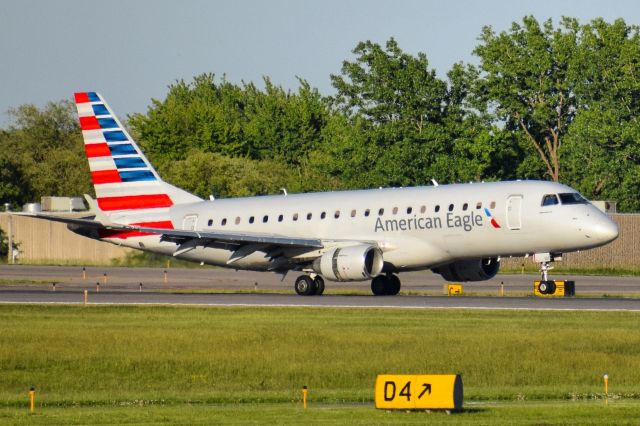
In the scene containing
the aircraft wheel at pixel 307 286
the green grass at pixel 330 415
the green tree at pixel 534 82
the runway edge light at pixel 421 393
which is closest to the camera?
the green grass at pixel 330 415

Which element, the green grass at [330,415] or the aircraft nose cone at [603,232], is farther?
the aircraft nose cone at [603,232]

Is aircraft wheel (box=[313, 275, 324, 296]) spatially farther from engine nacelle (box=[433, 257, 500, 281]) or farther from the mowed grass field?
the mowed grass field

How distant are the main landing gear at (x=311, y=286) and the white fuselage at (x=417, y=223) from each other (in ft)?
4.75

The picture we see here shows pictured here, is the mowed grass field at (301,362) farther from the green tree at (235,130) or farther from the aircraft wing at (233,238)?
the green tree at (235,130)

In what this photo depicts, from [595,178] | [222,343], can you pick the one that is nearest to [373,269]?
[222,343]

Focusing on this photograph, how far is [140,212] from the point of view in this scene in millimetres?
60031

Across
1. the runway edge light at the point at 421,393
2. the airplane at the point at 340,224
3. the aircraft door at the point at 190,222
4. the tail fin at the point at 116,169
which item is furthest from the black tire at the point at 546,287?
the runway edge light at the point at 421,393

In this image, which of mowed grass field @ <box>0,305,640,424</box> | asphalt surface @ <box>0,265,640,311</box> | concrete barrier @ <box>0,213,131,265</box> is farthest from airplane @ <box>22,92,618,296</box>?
concrete barrier @ <box>0,213,131,265</box>

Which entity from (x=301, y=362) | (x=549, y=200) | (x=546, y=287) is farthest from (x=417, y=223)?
(x=301, y=362)

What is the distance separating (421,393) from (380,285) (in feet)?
105

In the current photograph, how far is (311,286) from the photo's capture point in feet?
184

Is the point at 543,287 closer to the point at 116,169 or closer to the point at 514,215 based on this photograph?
the point at 514,215

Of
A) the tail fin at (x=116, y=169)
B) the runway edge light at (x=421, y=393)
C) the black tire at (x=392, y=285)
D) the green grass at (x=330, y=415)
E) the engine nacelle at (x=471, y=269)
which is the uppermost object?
the tail fin at (x=116, y=169)

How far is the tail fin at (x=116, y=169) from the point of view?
6000cm
